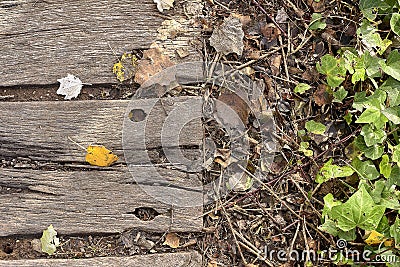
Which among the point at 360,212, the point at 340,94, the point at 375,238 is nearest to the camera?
the point at 360,212

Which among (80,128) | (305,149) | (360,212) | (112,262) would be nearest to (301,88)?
(305,149)

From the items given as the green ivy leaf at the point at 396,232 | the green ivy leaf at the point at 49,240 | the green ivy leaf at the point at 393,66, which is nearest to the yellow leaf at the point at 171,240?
the green ivy leaf at the point at 49,240

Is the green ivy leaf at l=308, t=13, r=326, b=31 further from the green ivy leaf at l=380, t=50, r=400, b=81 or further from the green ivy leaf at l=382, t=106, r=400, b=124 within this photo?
the green ivy leaf at l=382, t=106, r=400, b=124

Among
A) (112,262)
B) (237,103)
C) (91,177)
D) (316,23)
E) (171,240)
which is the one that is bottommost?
(112,262)

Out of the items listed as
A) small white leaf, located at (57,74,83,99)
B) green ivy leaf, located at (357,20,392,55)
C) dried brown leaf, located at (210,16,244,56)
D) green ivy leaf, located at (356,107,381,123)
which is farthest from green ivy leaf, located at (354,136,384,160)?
small white leaf, located at (57,74,83,99)

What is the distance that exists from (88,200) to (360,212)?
49.0 inches

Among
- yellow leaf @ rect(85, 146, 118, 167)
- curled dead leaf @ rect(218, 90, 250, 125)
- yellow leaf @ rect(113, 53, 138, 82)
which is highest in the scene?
yellow leaf @ rect(113, 53, 138, 82)

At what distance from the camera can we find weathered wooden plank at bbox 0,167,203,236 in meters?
2.60

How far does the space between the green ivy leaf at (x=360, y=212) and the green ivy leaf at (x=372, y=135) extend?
0.25 metres

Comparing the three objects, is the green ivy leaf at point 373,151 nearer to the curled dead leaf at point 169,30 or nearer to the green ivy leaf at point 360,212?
the green ivy leaf at point 360,212

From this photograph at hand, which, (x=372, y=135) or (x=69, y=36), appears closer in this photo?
(x=372, y=135)

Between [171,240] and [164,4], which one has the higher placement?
[164,4]

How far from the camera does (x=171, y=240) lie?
103 inches

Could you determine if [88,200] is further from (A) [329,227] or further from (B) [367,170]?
(B) [367,170]
